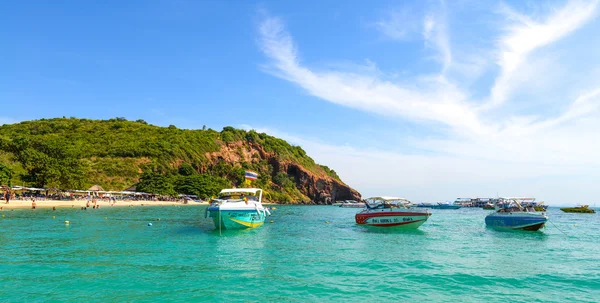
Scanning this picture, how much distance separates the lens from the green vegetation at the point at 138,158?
85.5 metres

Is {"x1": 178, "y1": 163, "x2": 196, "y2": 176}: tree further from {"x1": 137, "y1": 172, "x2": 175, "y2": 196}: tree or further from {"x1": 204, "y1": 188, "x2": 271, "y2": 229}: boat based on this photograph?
{"x1": 204, "y1": 188, "x2": 271, "y2": 229}: boat

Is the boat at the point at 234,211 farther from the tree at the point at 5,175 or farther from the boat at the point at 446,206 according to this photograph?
the boat at the point at 446,206

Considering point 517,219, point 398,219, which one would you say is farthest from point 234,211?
point 517,219

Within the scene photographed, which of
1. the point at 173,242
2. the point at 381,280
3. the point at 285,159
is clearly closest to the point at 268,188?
the point at 285,159

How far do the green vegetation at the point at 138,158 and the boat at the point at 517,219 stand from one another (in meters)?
63.0

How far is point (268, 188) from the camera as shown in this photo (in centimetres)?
15725

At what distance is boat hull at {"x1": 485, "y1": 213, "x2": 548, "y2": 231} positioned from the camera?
3745 centimetres

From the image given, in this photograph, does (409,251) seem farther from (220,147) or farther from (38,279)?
(220,147)

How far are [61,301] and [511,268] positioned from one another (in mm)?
20361

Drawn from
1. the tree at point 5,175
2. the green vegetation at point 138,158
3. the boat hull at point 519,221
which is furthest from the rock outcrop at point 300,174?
the boat hull at point 519,221

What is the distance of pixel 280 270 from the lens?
17.2m

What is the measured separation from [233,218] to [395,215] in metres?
17.1

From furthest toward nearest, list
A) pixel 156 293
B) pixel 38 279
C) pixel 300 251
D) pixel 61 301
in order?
1. pixel 300 251
2. pixel 38 279
3. pixel 156 293
4. pixel 61 301

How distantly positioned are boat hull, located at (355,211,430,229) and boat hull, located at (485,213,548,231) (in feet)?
31.9
